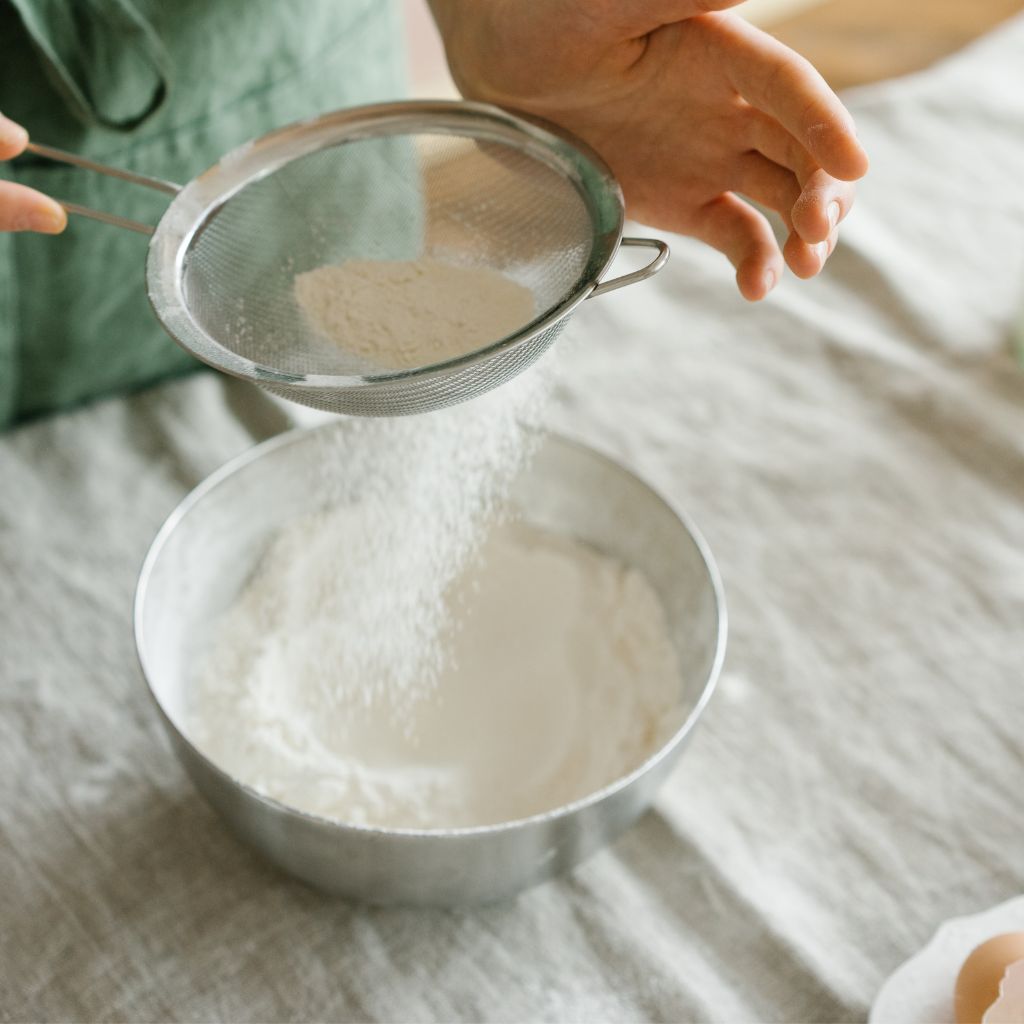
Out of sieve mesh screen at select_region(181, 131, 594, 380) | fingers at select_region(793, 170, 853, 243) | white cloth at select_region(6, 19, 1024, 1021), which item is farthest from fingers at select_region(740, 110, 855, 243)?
white cloth at select_region(6, 19, 1024, 1021)

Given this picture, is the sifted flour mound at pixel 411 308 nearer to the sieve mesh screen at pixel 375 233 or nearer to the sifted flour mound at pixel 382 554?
the sieve mesh screen at pixel 375 233

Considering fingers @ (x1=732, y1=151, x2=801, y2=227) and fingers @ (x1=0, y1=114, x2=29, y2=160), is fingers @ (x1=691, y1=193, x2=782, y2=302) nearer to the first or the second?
fingers @ (x1=732, y1=151, x2=801, y2=227)

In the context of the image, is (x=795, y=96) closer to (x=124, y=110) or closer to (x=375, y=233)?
(x=375, y=233)

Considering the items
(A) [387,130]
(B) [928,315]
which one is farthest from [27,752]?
(B) [928,315]

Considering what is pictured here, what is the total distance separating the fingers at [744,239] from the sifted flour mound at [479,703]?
25 centimetres

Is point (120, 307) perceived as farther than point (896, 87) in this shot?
No

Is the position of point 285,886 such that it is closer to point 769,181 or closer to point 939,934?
point 939,934

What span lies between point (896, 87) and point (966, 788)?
0.92m

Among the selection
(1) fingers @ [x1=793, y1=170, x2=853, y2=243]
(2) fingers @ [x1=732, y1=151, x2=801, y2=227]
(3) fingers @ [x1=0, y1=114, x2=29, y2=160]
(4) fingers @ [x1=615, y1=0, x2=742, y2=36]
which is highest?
(4) fingers @ [x1=615, y1=0, x2=742, y2=36]

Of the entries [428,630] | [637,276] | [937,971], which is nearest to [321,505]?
[428,630]

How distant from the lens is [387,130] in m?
0.80

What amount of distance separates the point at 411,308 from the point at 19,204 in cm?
23

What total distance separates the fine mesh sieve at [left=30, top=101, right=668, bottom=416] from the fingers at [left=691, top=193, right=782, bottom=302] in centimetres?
7

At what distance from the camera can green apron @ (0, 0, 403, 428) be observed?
853 mm
